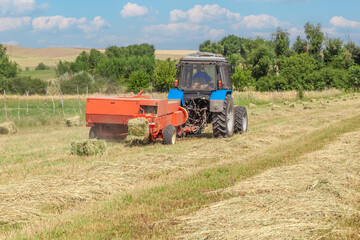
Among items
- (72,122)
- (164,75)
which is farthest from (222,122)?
(164,75)

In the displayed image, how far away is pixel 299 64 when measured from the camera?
55.8 meters

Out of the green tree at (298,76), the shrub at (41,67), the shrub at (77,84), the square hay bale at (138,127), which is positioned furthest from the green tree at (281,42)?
the square hay bale at (138,127)

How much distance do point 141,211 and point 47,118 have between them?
574 inches

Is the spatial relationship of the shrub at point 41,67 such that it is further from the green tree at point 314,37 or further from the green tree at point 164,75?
the green tree at point 314,37

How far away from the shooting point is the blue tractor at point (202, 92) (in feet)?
41.3

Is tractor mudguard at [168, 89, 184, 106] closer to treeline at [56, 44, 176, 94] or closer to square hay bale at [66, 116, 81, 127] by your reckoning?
square hay bale at [66, 116, 81, 127]

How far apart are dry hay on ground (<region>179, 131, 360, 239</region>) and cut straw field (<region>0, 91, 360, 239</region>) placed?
0.04 ft

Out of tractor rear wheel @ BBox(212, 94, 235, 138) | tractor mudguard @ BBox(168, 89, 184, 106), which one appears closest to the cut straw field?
tractor rear wheel @ BBox(212, 94, 235, 138)

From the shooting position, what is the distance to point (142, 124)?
1053 centimetres

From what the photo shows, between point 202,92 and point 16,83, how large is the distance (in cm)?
4296

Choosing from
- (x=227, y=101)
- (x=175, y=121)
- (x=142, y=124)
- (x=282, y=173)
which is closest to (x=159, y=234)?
(x=282, y=173)

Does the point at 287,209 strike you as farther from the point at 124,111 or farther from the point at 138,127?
the point at 124,111

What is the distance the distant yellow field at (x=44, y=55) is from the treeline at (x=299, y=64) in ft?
110

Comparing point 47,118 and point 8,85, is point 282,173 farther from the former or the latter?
point 8,85
